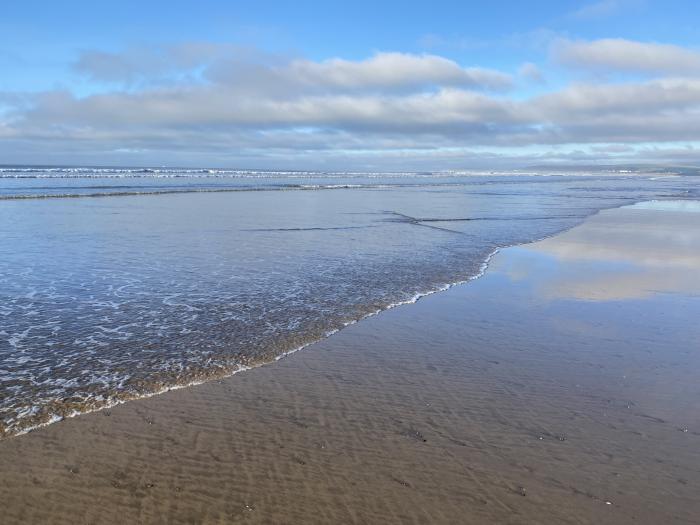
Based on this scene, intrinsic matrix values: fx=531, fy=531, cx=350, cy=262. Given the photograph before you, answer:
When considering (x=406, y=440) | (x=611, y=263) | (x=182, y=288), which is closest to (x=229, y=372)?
(x=406, y=440)

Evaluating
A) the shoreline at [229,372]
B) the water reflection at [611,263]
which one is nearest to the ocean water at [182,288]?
the shoreline at [229,372]

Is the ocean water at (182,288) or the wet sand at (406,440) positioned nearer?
the wet sand at (406,440)

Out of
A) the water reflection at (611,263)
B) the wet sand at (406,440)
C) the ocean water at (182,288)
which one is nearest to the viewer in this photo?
the wet sand at (406,440)

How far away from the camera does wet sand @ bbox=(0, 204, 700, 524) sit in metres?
4.19

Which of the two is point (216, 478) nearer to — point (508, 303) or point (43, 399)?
point (43, 399)

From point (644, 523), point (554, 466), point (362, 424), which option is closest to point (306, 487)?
point (362, 424)

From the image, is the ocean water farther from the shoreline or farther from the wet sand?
the wet sand

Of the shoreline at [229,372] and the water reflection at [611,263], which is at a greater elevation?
the water reflection at [611,263]

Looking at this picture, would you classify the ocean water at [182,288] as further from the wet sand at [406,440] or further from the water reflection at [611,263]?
the water reflection at [611,263]

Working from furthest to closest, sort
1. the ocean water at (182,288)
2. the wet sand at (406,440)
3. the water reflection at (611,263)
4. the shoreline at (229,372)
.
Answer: the water reflection at (611,263) < the ocean water at (182,288) < the shoreline at (229,372) < the wet sand at (406,440)

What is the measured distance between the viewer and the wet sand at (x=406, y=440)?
13.7 ft

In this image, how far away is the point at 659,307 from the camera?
10.2 m

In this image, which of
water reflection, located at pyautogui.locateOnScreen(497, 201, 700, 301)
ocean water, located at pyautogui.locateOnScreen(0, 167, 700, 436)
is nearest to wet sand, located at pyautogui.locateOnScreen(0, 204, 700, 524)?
ocean water, located at pyautogui.locateOnScreen(0, 167, 700, 436)

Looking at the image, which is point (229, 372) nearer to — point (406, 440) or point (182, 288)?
point (406, 440)
